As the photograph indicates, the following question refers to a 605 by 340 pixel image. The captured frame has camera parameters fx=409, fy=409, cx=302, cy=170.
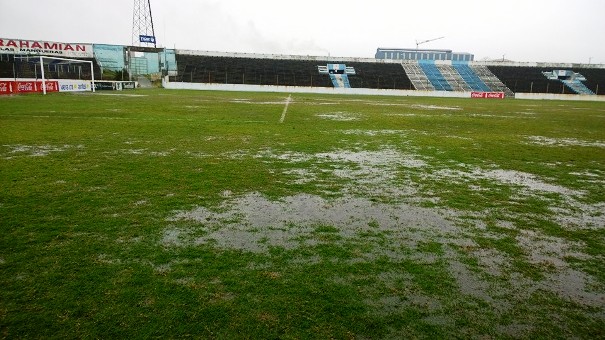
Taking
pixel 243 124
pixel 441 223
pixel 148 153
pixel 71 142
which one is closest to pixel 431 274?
pixel 441 223

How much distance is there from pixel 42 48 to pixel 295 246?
61.0m

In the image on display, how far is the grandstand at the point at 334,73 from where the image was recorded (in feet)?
186

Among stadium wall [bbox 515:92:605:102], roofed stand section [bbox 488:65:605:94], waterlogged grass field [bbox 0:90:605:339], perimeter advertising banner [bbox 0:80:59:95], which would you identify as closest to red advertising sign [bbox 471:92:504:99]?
stadium wall [bbox 515:92:605:102]

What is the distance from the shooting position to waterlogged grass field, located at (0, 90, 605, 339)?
115 inches

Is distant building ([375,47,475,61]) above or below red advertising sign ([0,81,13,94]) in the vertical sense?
above

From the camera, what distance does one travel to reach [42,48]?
173 feet

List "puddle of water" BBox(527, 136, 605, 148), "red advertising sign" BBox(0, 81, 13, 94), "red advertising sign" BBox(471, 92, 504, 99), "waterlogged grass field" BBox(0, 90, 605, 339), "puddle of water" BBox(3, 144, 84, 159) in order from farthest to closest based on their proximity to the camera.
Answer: "red advertising sign" BBox(471, 92, 504, 99) < "red advertising sign" BBox(0, 81, 13, 94) < "puddle of water" BBox(527, 136, 605, 148) < "puddle of water" BBox(3, 144, 84, 159) < "waterlogged grass field" BBox(0, 90, 605, 339)

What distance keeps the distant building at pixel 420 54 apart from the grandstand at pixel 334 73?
359ft

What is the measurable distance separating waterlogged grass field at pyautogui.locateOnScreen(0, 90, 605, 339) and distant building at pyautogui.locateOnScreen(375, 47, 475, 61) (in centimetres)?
17492

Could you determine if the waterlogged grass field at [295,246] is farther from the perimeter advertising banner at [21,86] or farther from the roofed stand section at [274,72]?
the roofed stand section at [274,72]

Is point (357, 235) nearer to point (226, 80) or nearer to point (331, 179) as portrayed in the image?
point (331, 179)

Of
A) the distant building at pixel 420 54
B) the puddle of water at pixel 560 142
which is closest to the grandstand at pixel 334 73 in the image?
the puddle of water at pixel 560 142

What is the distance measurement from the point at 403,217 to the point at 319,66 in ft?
207

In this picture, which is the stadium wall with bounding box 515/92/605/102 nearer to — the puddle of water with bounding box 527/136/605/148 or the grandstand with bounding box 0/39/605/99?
the grandstand with bounding box 0/39/605/99
